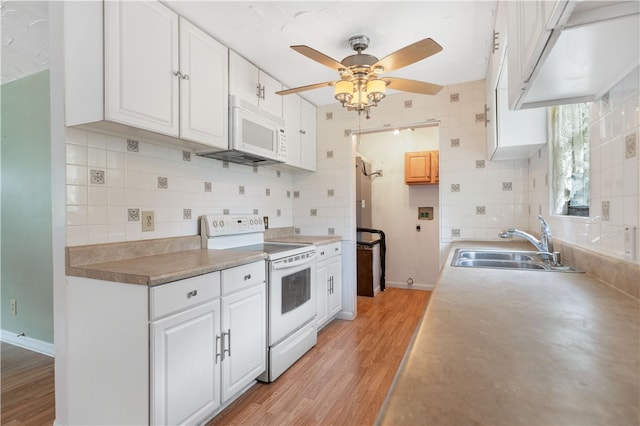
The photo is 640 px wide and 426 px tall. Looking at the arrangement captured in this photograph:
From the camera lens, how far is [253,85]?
2566 mm

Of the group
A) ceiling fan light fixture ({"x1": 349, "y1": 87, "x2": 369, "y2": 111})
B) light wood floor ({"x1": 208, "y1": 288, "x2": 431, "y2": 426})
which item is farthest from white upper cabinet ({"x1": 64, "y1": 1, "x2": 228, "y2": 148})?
light wood floor ({"x1": 208, "y1": 288, "x2": 431, "y2": 426})

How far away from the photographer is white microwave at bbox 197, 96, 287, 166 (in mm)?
2289

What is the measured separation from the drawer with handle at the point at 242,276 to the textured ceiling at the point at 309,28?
1.53m

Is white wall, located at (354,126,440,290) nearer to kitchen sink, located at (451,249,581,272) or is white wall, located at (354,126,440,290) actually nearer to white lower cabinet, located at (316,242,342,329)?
white lower cabinet, located at (316,242,342,329)

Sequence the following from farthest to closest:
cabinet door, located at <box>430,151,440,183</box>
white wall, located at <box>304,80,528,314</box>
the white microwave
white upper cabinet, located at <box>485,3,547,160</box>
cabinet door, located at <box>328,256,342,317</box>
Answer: cabinet door, located at <box>430,151,440,183</box> < cabinet door, located at <box>328,256,342,317</box> < white wall, located at <box>304,80,528,314</box> < the white microwave < white upper cabinet, located at <box>485,3,547,160</box>

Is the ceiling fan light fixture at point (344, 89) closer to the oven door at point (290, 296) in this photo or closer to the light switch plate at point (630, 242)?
the oven door at point (290, 296)

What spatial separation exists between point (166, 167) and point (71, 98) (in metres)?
0.66

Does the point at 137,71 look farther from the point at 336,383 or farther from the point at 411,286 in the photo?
the point at 411,286

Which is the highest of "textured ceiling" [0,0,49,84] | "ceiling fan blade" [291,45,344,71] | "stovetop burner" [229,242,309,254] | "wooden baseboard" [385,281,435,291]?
"textured ceiling" [0,0,49,84]

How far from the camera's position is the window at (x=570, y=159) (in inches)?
60.9

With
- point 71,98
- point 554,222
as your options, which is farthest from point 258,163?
point 554,222

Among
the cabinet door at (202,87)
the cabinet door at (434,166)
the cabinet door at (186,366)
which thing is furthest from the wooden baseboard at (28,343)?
the cabinet door at (434,166)

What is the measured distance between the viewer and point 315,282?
2785 mm

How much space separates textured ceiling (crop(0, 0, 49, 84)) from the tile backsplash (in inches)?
34.8
